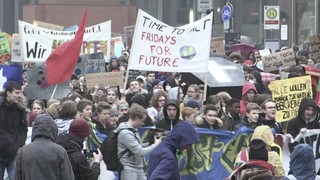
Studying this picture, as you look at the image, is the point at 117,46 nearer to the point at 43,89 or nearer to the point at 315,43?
the point at 315,43

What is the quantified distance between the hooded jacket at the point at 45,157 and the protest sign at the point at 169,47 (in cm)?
693

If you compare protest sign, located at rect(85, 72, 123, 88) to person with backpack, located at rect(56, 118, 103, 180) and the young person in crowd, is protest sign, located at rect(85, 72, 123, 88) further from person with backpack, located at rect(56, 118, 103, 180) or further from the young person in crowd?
person with backpack, located at rect(56, 118, 103, 180)

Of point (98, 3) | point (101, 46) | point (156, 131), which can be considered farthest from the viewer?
point (98, 3)

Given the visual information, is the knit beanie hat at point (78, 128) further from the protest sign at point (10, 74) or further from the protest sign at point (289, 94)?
the protest sign at point (10, 74)

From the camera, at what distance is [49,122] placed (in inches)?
345

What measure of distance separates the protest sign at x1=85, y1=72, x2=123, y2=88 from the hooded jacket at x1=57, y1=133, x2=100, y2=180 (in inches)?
337

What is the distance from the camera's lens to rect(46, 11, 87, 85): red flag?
1616cm

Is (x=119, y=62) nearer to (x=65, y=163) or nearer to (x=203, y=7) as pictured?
(x=203, y=7)

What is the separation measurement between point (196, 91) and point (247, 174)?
8.51 metres

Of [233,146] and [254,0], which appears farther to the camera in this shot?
[254,0]

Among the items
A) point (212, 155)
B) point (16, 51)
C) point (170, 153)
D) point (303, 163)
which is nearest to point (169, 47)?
point (212, 155)

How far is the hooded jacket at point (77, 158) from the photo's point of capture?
30.1 ft

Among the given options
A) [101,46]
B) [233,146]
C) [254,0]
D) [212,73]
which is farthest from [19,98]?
[254,0]

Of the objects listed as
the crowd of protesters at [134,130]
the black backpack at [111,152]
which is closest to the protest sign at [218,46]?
the crowd of protesters at [134,130]
